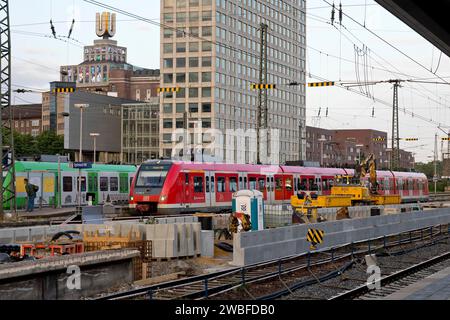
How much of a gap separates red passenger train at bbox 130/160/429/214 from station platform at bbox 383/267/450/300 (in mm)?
16256

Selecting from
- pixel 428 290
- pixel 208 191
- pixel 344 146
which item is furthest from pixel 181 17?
pixel 428 290

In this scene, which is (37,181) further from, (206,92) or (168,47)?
(168,47)

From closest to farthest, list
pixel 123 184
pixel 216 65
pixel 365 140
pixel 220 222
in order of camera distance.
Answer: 1. pixel 220 222
2. pixel 123 184
3. pixel 216 65
4. pixel 365 140

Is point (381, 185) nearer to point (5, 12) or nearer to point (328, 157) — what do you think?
point (5, 12)

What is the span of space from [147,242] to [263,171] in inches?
764

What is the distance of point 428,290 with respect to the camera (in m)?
16.4

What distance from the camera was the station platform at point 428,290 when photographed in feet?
50.2

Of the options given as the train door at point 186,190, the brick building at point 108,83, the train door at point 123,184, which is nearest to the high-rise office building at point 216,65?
the brick building at point 108,83

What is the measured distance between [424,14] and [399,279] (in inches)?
299

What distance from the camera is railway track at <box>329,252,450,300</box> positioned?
632 inches

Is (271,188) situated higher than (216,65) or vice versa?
(216,65)

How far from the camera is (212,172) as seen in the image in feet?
117

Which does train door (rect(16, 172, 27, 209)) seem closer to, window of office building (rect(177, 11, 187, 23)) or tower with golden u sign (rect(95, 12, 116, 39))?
window of office building (rect(177, 11, 187, 23))
